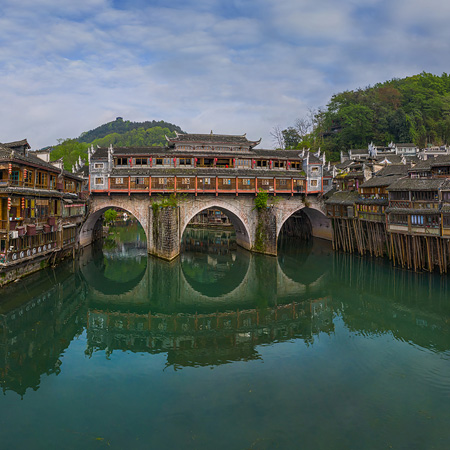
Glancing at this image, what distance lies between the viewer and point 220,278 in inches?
1166

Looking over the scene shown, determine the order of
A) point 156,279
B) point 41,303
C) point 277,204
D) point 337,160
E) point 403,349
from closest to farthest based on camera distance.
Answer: point 403,349
point 41,303
point 156,279
point 277,204
point 337,160

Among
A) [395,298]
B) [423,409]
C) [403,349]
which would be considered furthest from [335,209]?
[423,409]

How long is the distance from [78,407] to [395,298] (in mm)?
20611

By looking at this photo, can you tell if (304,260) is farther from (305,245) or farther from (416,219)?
(416,219)

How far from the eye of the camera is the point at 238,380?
12.7 meters

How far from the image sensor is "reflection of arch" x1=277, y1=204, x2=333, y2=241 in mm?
39250

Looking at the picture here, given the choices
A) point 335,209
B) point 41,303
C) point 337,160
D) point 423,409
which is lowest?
point 423,409

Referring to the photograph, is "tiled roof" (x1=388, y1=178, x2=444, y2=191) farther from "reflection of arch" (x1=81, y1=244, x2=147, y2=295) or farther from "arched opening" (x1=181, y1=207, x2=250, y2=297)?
"reflection of arch" (x1=81, y1=244, x2=147, y2=295)

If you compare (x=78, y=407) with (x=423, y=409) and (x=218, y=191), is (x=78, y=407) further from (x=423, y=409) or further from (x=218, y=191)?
(x=218, y=191)

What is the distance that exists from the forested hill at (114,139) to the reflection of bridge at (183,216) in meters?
19.2

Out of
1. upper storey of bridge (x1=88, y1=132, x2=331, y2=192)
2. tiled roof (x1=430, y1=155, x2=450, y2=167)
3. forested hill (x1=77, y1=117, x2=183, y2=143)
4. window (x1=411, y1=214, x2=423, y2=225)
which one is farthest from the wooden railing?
forested hill (x1=77, y1=117, x2=183, y2=143)

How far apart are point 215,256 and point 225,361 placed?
2434 centimetres

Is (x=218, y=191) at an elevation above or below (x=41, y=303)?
above

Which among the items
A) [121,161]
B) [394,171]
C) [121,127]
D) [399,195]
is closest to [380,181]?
[394,171]
